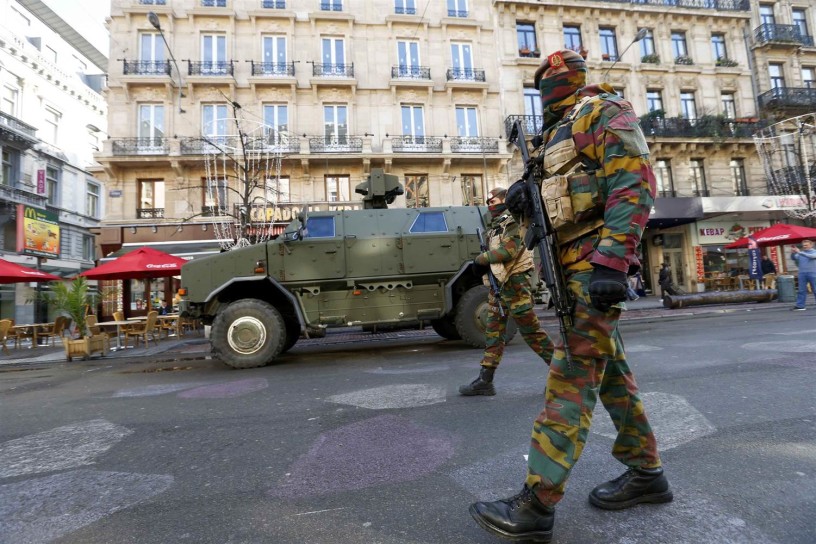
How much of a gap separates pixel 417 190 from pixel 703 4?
62.6ft

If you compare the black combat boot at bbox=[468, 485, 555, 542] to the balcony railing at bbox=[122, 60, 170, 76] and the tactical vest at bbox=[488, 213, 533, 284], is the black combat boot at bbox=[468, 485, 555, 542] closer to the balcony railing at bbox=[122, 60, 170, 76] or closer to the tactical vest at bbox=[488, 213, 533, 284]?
the tactical vest at bbox=[488, 213, 533, 284]

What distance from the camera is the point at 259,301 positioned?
6297 mm

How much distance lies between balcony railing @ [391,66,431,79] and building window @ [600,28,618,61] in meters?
9.46

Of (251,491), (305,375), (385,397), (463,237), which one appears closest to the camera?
(251,491)

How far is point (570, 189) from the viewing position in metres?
1.87

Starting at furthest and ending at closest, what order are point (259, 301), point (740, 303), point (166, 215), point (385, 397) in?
1. point (166, 215)
2. point (740, 303)
3. point (259, 301)
4. point (385, 397)

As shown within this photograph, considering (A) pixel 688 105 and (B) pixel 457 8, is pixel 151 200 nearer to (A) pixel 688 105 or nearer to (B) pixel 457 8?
(B) pixel 457 8

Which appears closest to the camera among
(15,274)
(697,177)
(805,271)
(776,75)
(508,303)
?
(508,303)

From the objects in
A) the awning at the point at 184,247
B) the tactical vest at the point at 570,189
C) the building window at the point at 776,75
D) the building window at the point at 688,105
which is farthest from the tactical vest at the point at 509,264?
the building window at the point at 776,75

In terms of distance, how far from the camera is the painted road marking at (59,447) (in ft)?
8.53

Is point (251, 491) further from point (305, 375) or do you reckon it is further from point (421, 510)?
point (305, 375)

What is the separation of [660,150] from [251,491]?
959 inches

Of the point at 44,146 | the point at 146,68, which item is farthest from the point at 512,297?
the point at 44,146

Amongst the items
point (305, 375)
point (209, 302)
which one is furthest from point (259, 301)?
point (305, 375)
